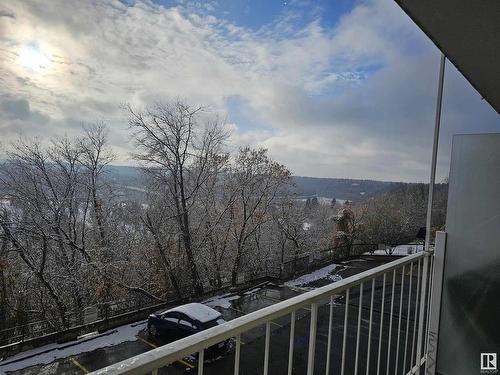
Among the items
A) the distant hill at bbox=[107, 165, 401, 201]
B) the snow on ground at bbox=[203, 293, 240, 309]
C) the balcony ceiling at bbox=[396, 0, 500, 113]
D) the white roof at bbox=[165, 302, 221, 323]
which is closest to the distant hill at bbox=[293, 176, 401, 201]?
the distant hill at bbox=[107, 165, 401, 201]

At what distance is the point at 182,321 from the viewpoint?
6.13 m

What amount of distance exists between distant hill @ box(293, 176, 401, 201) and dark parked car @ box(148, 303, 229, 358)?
21.3ft

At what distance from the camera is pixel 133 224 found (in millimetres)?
10664

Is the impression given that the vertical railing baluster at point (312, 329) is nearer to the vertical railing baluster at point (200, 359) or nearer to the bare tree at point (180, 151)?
the vertical railing baluster at point (200, 359)

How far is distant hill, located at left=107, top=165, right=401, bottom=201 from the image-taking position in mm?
9938

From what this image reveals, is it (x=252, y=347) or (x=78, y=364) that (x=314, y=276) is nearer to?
(x=252, y=347)

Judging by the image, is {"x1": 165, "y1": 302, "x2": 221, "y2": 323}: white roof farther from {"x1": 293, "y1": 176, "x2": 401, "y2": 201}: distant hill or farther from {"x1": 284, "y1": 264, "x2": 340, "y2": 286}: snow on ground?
{"x1": 293, "y1": 176, "x2": 401, "y2": 201}: distant hill

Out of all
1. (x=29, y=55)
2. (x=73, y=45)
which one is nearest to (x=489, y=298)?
(x=29, y=55)

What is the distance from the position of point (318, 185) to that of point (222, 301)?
677 cm

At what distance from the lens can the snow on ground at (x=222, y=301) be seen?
873 cm

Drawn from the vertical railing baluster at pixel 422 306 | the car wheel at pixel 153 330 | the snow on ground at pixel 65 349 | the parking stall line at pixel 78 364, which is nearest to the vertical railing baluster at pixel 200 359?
the vertical railing baluster at pixel 422 306

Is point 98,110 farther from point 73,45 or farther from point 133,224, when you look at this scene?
point 133,224

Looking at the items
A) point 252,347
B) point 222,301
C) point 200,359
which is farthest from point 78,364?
point 200,359

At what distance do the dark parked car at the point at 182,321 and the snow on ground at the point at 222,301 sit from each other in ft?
7.32
